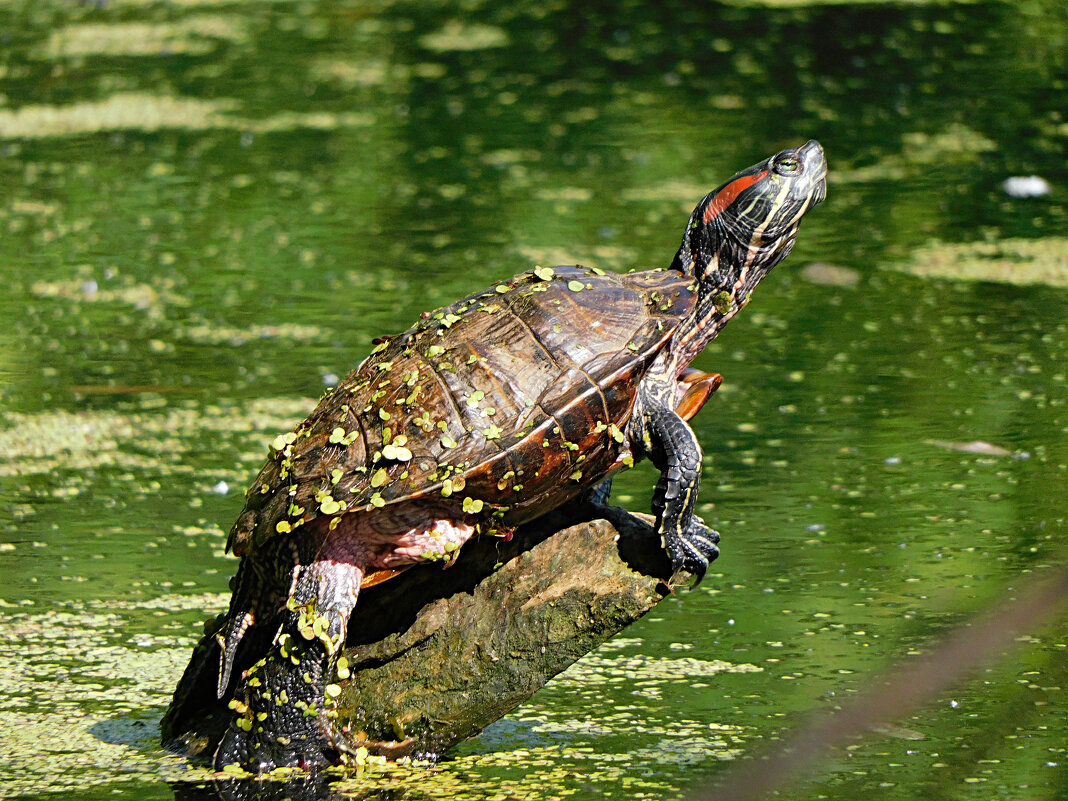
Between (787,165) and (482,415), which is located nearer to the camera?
(482,415)

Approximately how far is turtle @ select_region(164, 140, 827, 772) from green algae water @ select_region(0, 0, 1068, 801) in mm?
232

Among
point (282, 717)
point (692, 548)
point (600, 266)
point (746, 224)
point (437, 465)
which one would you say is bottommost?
point (600, 266)

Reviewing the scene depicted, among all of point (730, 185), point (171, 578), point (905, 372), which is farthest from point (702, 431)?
point (171, 578)

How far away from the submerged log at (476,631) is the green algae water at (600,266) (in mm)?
95

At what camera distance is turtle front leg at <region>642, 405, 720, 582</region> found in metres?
2.57

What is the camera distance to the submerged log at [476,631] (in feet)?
8.46

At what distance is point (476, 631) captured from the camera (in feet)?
8.63

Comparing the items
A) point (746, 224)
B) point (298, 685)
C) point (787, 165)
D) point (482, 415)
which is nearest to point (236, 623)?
point (298, 685)

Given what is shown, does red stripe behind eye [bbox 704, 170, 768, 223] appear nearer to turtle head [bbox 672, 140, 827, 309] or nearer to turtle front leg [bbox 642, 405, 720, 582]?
turtle head [bbox 672, 140, 827, 309]

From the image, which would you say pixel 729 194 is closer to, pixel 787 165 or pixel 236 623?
pixel 787 165

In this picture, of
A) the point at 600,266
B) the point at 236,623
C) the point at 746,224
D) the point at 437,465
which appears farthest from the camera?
the point at 600,266

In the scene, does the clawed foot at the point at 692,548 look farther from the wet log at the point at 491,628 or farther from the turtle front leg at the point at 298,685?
the turtle front leg at the point at 298,685

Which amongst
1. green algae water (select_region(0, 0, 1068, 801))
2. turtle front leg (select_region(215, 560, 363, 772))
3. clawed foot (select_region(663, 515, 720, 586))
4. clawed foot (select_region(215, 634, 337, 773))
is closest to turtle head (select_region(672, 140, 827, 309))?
clawed foot (select_region(663, 515, 720, 586))

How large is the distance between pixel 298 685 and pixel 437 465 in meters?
0.45
